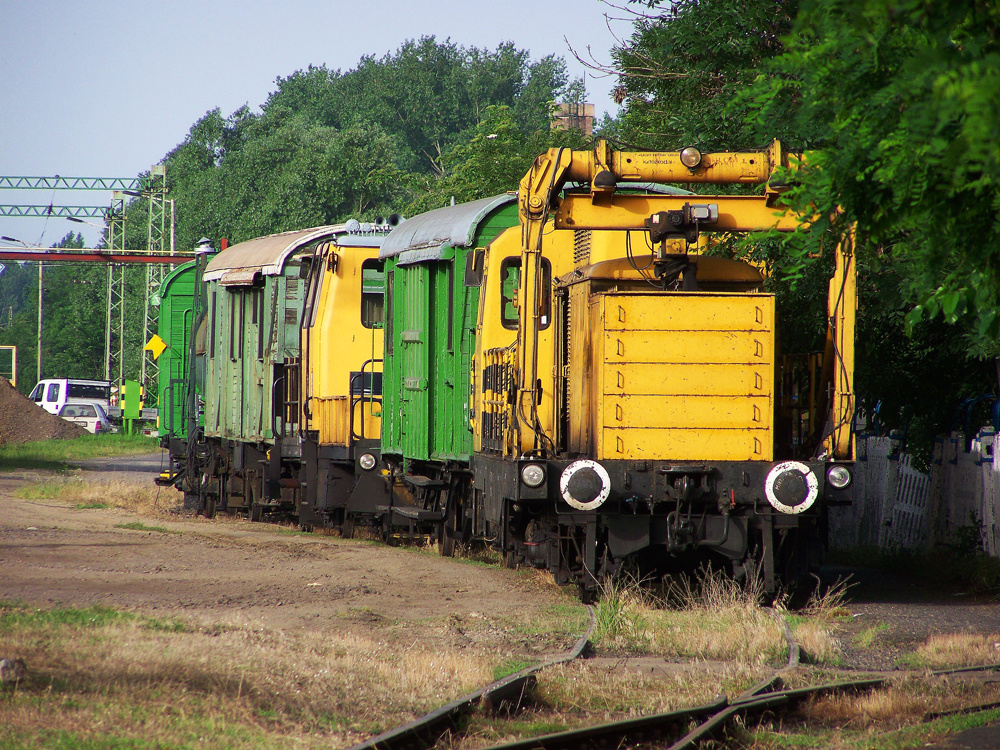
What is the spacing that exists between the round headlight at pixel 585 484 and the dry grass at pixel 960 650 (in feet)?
8.24

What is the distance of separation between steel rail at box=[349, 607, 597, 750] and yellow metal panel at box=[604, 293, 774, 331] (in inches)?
126

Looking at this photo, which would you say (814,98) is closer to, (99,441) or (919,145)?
(919,145)

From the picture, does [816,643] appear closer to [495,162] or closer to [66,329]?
[495,162]

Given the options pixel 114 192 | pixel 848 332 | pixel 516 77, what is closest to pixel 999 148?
pixel 848 332

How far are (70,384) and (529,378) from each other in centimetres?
4711

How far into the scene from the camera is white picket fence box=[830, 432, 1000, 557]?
41.3ft

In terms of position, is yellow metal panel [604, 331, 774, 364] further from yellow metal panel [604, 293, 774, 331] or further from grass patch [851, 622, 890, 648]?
grass patch [851, 622, 890, 648]

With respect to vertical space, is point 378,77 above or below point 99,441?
above

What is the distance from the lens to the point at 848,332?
1004 cm

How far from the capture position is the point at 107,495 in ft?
73.5

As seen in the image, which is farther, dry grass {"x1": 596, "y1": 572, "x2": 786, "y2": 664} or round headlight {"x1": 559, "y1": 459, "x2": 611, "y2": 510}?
round headlight {"x1": 559, "y1": 459, "x2": 611, "y2": 510}

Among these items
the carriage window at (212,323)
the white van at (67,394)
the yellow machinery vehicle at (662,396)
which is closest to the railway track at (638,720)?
the yellow machinery vehicle at (662,396)

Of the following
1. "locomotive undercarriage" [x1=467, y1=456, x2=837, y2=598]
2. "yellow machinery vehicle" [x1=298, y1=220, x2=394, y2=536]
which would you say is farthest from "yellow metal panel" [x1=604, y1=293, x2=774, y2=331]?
"yellow machinery vehicle" [x1=298, y1=220, x2=394, y2=536]

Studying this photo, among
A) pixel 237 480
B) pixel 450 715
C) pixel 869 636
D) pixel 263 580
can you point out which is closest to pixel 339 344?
pixel 237 480
